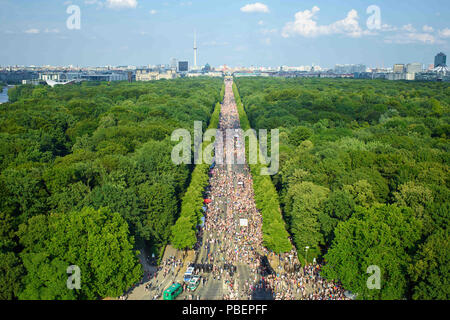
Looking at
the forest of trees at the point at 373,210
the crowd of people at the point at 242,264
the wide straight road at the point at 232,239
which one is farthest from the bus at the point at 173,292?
the forest of trees at the point at 373,210

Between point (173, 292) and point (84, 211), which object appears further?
point (84, 211)

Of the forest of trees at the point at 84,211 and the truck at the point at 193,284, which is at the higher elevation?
the forest of trees at the point at 84,211

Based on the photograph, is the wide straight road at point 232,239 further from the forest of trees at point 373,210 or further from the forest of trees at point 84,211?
the forest of trees at point 84,211

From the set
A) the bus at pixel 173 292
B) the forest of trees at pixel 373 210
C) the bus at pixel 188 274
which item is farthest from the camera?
the bus at pixel 188 274

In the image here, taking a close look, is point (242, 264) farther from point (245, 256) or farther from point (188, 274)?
point (188, 274)

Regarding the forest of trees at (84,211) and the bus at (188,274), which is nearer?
the forest of trees at (84,211)

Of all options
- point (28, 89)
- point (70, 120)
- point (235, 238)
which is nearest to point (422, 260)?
point (235, 238)

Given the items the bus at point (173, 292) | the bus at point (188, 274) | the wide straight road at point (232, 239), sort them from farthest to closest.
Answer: the bus at point (188, 274), the wide straight road at point (232, 239), the bus at point (173, 292)

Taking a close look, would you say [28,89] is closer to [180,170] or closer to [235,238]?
[180,170]

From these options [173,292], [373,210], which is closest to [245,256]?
[173,292]
